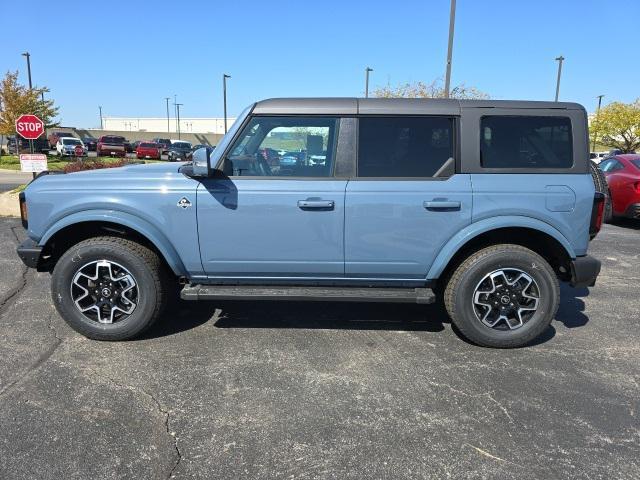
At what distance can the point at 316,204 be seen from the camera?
3641mm

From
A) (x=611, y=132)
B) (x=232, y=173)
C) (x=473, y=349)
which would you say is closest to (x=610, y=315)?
(x=473, y=349)

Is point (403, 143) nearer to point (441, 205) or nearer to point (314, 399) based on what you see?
point (441, 205)

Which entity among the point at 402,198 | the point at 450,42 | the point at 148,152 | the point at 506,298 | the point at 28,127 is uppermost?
the point at 450,42

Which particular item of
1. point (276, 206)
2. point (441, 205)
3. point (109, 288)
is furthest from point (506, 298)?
point (109, 288)

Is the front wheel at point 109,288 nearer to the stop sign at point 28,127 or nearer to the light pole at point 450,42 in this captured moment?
the stop sign at point 28,127

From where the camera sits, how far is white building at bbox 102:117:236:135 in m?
97.8

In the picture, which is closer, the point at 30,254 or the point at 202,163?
the point at 202,163

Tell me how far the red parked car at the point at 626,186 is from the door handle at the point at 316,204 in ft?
24.4

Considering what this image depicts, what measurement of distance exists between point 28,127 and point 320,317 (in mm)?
9619

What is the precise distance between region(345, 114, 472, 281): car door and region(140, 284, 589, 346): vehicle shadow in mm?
696

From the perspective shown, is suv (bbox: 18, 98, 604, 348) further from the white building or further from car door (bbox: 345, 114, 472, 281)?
the white building

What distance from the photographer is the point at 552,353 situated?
12.4 ft

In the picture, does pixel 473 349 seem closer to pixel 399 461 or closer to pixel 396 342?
pixel 396 342

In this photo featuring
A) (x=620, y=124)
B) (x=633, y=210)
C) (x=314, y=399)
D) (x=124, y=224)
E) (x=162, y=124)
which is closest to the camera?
(x=314, y=399)
